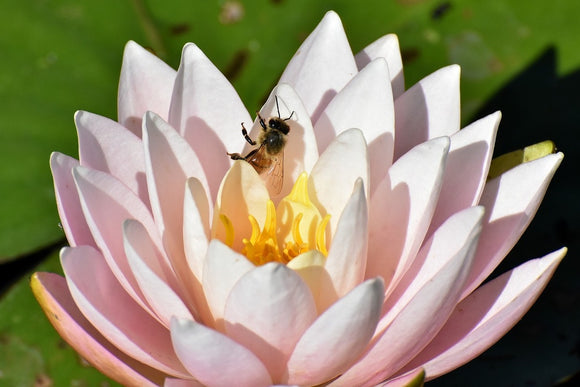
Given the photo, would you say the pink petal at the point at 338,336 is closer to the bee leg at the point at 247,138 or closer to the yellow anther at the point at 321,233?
the yellow anther at the point at 321,233

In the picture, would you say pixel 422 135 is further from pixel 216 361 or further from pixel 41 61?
pixel 41 61

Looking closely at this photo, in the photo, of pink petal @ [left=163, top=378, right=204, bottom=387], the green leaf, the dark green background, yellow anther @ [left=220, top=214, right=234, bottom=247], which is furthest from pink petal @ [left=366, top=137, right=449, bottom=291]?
the green leaf

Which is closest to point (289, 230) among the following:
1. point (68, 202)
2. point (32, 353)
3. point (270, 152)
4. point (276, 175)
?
point (276, 175)

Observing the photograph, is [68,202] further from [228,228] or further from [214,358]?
[214,358]

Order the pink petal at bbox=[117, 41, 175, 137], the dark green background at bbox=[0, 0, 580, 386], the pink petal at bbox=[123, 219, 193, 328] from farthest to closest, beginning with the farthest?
the dark green background at bbox=[0, 0, 580, 386]
the pink petal at bbox=[117, 41, 175, 137]
the pink petal at bbox=[123, 219, 193, 328]

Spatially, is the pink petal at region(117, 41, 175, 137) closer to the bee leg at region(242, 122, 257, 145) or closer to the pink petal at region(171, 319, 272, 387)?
the bee leg at region(242, 122, 257, 145)

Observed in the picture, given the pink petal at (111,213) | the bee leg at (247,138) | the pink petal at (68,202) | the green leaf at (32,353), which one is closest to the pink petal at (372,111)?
the bee leg at (247,138)
